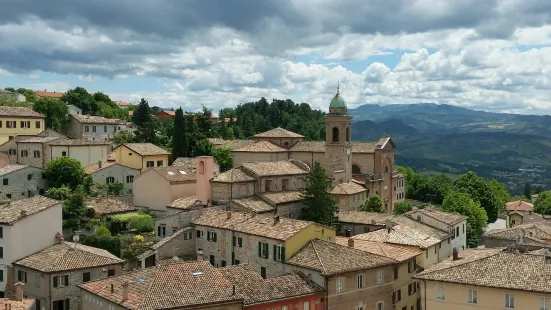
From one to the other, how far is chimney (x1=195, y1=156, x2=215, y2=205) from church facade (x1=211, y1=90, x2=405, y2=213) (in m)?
15.1

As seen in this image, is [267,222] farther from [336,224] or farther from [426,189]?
[426,189]

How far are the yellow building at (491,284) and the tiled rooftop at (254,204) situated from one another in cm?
1953

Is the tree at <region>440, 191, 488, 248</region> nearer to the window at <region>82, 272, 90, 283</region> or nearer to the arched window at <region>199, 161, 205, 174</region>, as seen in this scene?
the arched window at <region>199, 161, 205, 174</region>

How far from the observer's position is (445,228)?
54.7 metres

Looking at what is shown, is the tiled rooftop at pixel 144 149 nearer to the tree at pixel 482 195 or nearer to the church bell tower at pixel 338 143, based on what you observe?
the church bell tower at pixel 338 143

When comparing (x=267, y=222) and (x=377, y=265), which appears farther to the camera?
(x=267, y=222)

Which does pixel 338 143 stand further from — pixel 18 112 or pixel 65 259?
pixel 18 112

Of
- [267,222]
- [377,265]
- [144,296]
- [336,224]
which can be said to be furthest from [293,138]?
[144,296]

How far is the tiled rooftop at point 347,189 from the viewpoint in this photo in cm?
6550

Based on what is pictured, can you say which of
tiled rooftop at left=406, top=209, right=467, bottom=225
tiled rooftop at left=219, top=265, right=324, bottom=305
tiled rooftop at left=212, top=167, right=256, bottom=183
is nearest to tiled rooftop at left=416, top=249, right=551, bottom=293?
tiled rooftop at left=219, top=265, right=324, bottom=305

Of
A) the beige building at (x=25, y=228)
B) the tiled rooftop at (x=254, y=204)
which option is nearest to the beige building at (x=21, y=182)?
the beige building at (x=25, y=228)

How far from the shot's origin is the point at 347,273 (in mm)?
39656

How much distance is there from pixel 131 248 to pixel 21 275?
27.9ft

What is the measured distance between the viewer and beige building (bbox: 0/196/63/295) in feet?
140
